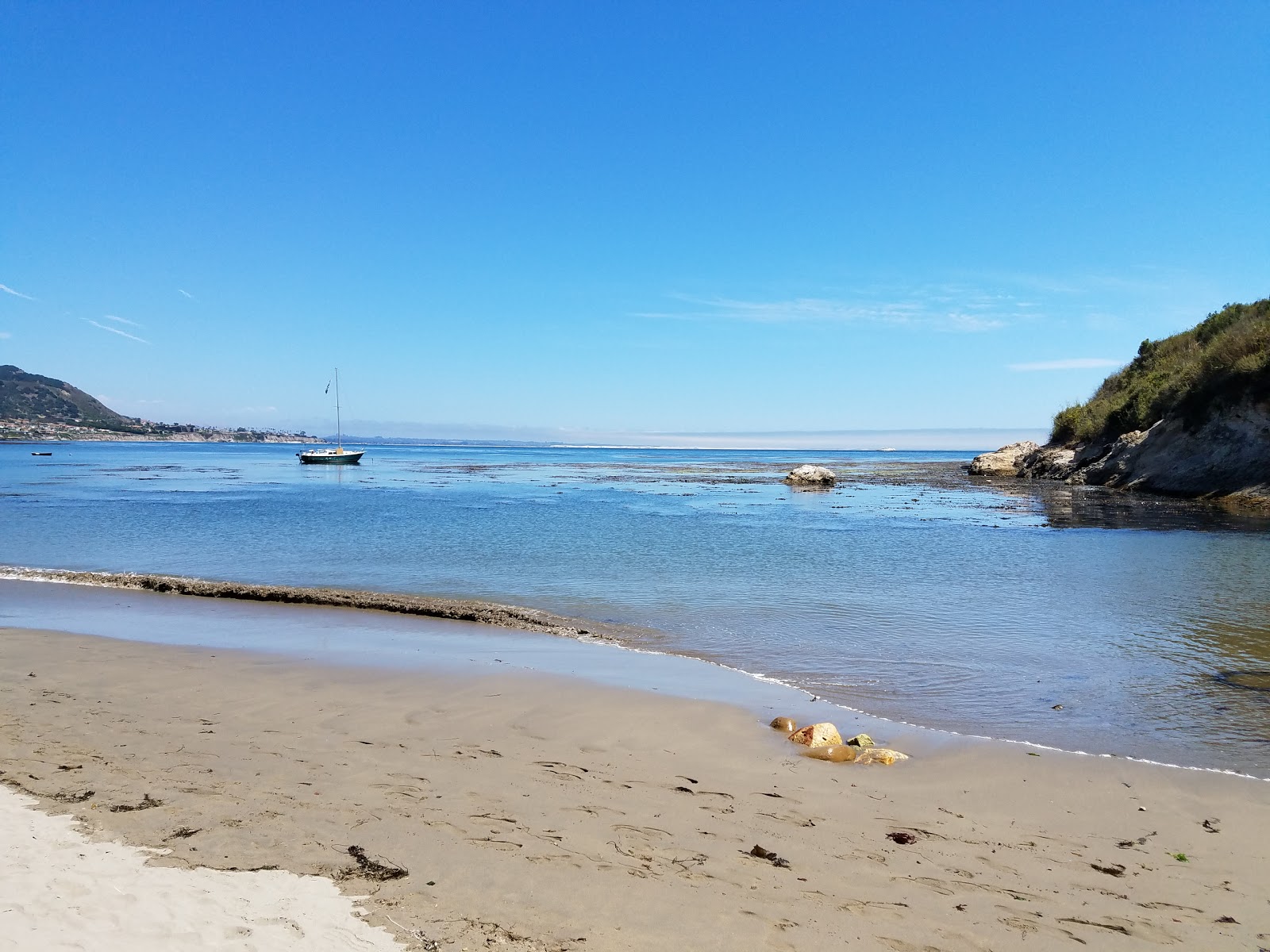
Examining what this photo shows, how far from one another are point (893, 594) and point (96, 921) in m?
13.6

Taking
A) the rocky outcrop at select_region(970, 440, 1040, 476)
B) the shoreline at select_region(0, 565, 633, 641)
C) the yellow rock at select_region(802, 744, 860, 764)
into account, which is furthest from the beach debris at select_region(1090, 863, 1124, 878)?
the rocky outcrop at select_region(970, 440, 1040, 476)

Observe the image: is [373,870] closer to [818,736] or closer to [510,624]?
[818,736]

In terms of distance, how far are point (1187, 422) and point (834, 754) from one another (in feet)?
131

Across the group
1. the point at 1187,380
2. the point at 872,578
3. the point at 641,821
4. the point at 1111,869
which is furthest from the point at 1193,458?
the point at 641,821

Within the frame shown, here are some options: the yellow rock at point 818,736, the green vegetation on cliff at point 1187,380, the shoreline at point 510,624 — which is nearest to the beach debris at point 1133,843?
the shoreline at point 510,624

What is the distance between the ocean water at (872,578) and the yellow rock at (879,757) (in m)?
1.33

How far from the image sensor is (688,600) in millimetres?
14375

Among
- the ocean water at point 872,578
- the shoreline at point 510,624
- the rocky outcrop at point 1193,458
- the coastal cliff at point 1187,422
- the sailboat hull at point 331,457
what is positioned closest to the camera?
the shoreline at point 510,624

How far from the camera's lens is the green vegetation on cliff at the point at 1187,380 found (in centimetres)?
3385

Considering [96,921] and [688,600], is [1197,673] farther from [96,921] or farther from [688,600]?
[96,921]

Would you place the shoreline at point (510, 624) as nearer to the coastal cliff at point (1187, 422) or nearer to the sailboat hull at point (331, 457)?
the coastal cliff at point (1187, 422)

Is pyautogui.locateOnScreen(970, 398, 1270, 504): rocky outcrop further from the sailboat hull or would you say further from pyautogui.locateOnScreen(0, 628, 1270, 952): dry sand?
the sailboat hull

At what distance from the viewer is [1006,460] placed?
2440 inches

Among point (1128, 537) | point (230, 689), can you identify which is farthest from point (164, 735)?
point (1128, 537)
